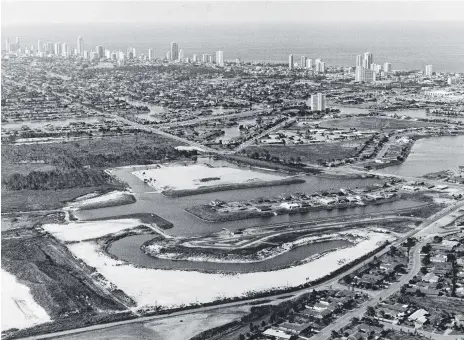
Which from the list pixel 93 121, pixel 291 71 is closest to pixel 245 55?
pixel 291 71

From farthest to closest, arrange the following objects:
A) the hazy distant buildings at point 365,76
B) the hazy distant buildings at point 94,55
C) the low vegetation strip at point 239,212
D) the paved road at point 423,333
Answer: the hazy distant buildings at point 94,55 < the hazy distant buildings at point 365,76 < the low vegetation strip at point 239,212 < the paved road at point 423,333

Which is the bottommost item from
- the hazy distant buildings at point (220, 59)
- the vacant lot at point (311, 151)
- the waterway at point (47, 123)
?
the vacant lot at point (311, 151)

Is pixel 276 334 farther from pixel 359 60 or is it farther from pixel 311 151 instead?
pixel 359 60

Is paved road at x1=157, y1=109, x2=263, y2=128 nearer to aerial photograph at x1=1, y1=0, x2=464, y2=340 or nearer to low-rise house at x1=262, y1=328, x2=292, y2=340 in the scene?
aerial photograph at x1=1, y1=0, x2=464, y2=340

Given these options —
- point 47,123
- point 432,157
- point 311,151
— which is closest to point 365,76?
point 47,123

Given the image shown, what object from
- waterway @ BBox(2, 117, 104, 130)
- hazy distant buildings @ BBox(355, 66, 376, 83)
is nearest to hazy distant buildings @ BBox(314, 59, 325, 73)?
hazy distant buildings @ BBox(355, 66, 376, 83)

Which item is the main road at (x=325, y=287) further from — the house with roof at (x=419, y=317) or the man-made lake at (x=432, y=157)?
the man-made lake at (x=432, y=157)

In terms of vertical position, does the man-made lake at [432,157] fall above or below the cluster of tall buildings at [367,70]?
below

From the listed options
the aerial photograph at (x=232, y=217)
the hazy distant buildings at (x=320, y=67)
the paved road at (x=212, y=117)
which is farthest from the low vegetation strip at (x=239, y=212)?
the hazy distant buildings at (x=320, y=67)
